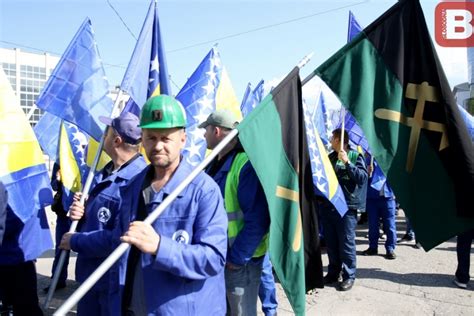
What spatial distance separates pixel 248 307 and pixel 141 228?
5.35 ft

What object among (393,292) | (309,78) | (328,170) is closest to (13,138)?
(309,78)

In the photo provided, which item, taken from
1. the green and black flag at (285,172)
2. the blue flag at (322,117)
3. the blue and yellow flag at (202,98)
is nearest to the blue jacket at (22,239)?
the blue and yellow flag at (202,98)

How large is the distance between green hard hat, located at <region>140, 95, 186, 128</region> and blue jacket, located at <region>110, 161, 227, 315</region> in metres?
0.27

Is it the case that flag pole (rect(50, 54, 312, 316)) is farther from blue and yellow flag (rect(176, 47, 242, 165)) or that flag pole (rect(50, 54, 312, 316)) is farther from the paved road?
the paved road

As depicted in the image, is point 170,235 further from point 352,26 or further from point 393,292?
point 352,26

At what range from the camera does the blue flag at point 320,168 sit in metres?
4.05

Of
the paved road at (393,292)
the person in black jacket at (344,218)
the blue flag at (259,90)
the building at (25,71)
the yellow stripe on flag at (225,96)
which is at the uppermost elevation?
the building at (25,71)

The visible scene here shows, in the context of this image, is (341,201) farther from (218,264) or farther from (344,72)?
(218,264)

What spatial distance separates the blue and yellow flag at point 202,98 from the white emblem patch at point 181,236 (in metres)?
2.87

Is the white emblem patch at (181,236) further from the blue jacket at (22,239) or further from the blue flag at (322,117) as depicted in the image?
the blue flag at (322,117)

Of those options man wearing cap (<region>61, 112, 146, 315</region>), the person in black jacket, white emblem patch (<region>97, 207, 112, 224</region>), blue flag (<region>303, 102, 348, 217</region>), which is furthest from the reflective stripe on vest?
the person in black jacket

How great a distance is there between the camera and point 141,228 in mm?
1869

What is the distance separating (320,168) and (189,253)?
99.8 inches

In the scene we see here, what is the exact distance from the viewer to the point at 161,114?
7.02 feet
